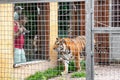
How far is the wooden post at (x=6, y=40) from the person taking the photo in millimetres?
7777

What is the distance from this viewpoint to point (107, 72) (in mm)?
8914

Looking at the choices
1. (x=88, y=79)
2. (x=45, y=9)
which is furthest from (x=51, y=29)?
(x=88, y=79)

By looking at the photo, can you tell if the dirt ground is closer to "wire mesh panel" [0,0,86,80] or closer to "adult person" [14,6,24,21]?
"wire mesh panel" [0,0,86,80]

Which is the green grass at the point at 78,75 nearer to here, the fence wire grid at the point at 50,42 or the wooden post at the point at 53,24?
the fence wire grid at the point at 50,42

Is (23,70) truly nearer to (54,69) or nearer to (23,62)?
(23,62)

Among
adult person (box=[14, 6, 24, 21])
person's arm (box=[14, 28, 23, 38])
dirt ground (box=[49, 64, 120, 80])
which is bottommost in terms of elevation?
dirt ground (box=[49, 64, 120, 80])

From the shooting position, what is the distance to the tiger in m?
9.31

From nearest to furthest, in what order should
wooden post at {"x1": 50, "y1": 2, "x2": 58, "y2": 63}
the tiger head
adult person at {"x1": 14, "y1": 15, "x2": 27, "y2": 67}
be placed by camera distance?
adult person at {"x1": 14, "y1": 15, "x2": 27, "y2": 67} → wooden post at {"x1": 50, "y1": 2, "x2": 58, "y2": 63} → the tiger head

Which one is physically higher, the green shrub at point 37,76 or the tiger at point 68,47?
the tiger at point 68,47

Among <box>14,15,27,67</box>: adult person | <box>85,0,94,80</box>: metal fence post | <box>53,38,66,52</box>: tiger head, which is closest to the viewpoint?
<box>85,0,94,80</box>: metal fence post

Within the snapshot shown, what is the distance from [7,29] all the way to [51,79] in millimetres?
1889

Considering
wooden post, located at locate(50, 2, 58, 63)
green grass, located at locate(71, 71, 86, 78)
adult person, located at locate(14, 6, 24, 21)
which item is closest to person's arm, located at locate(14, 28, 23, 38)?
adult person, located at locate(14, 6, 24, 21)

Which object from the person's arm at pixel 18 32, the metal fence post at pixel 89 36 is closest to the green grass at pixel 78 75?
the person's arm at pixel 18 32

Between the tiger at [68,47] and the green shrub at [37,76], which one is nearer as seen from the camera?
the green shrub at [37,76]
